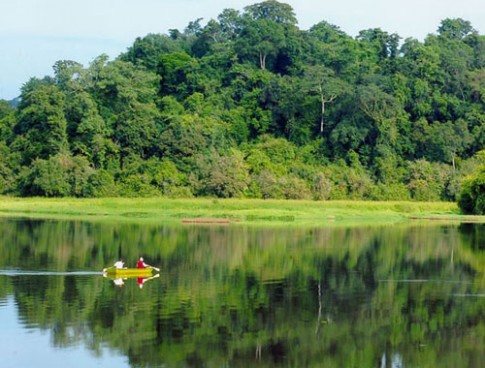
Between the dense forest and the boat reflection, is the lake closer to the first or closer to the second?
the boat reflection

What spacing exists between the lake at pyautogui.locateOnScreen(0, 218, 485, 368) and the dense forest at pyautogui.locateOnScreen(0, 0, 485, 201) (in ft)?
87.0

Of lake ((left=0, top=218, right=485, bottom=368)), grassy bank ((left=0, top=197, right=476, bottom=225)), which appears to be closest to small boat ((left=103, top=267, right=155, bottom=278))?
lake ((left=0, top=218, right=485, bottom=368))

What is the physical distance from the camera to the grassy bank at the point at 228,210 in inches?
2245

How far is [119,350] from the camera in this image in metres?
19.2

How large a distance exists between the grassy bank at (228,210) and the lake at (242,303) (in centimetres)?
1401

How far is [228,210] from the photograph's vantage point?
197ft

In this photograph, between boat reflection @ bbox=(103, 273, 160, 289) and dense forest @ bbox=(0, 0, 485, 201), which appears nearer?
boat reflection @ bbox=(103, 273, 160, 289)

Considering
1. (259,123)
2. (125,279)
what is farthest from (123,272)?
(259,123)

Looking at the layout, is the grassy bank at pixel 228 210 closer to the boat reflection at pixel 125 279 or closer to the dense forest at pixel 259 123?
the dense forest at pixel 259 123

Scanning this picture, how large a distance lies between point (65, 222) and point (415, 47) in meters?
42.4

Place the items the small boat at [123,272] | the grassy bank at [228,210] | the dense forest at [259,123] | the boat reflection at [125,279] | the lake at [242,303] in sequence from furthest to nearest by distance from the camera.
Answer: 1. the dense forest at [259,123]
2. the grassy bank at [228,210]
3. the small boat at [123,272]
4. the boat reflection at [125,279]
5. the lake at [242,303]

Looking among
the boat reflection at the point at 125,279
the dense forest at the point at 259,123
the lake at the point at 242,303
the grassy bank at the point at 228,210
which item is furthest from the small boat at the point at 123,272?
→ the dense forest at the point at 259,123

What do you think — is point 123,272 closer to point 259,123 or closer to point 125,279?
point 125,279

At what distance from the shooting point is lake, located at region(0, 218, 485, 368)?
63.2ft
